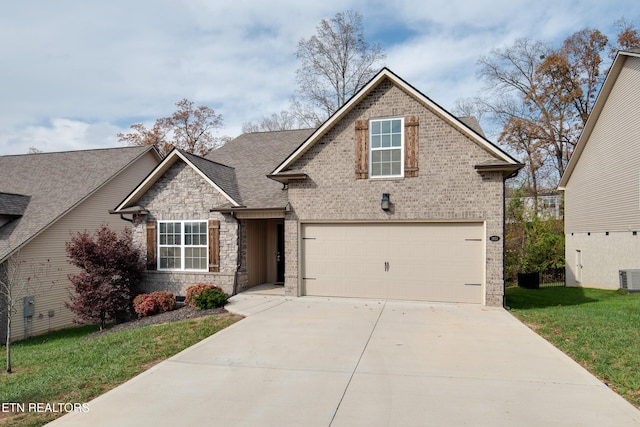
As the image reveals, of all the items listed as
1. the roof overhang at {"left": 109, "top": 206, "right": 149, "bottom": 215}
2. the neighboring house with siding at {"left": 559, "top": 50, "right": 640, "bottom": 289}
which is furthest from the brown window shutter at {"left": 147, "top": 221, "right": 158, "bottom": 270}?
the neighboring house with siding at {"left": 559, "top": 50, "right": 640, "bottom": 289}

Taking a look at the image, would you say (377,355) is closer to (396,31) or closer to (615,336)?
(615,336)

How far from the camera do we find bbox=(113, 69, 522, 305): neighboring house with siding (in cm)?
1120

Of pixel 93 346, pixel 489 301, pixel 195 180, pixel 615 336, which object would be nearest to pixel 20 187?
pixel 195 180

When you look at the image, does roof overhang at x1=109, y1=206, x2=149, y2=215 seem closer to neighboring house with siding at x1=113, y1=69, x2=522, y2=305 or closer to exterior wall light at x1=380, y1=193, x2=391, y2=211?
neighboring house with siding at x1=113, y1=69, x2=522, y2=305

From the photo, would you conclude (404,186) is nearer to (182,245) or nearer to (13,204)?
(182,245)

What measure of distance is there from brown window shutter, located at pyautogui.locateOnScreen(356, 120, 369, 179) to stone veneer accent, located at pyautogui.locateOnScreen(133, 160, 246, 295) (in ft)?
14.2

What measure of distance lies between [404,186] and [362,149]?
5.44 ft

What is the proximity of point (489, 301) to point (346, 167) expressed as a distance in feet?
17.9

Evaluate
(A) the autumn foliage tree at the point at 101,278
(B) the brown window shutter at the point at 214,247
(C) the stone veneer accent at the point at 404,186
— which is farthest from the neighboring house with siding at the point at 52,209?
(C) the stone veneer accent at the point at 404,186

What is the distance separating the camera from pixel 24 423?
15.4 feet

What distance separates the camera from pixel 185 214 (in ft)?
44.4

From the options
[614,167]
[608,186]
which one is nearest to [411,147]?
[614,167]

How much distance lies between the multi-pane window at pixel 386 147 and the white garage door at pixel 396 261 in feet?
5.33

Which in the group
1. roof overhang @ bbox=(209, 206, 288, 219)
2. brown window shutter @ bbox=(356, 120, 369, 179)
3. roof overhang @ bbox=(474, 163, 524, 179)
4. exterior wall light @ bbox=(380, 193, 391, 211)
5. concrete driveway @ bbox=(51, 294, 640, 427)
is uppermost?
brown window shutter @ bbox=(356, 120, 369, 179)
